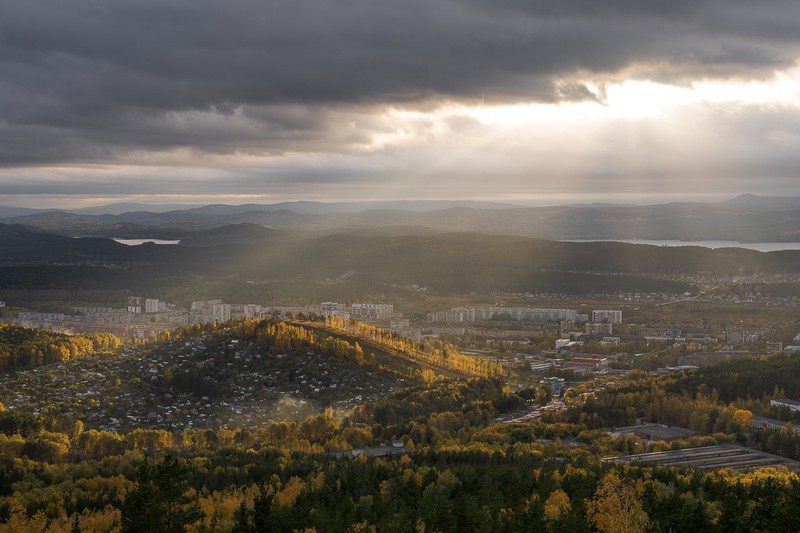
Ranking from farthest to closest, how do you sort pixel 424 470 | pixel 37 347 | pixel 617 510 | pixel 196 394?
pixel 37 347
pixel 196 394
pixel 424 470
pixel 617 510

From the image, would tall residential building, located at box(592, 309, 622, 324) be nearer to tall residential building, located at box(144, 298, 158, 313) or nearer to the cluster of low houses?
the cluster of low houses

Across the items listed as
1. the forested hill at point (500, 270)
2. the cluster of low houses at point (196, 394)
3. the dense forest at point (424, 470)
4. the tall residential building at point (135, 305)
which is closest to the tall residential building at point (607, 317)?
the forested hill at point (500, 270)

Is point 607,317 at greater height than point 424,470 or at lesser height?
lesser

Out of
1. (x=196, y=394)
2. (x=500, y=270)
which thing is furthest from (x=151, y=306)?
(x=500, y=270)

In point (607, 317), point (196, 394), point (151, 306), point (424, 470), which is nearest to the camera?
point (424, 470)

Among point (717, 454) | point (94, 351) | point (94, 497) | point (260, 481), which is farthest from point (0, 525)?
point (94, 351)

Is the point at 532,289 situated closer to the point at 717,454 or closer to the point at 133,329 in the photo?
the point at 133,329

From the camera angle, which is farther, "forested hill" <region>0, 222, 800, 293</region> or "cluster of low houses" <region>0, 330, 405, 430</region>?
"forested hill" <region>0, 222, 800, 293</region>

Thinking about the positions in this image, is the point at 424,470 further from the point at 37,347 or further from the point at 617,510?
the point at 37,347


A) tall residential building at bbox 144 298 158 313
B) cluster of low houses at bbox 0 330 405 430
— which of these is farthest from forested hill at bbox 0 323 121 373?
tall residential building at bbox 144 298 158 313

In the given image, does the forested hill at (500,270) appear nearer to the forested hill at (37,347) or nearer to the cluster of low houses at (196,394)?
the forested hill at (37,347)

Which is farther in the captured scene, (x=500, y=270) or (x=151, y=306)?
(x=500, y=270)
